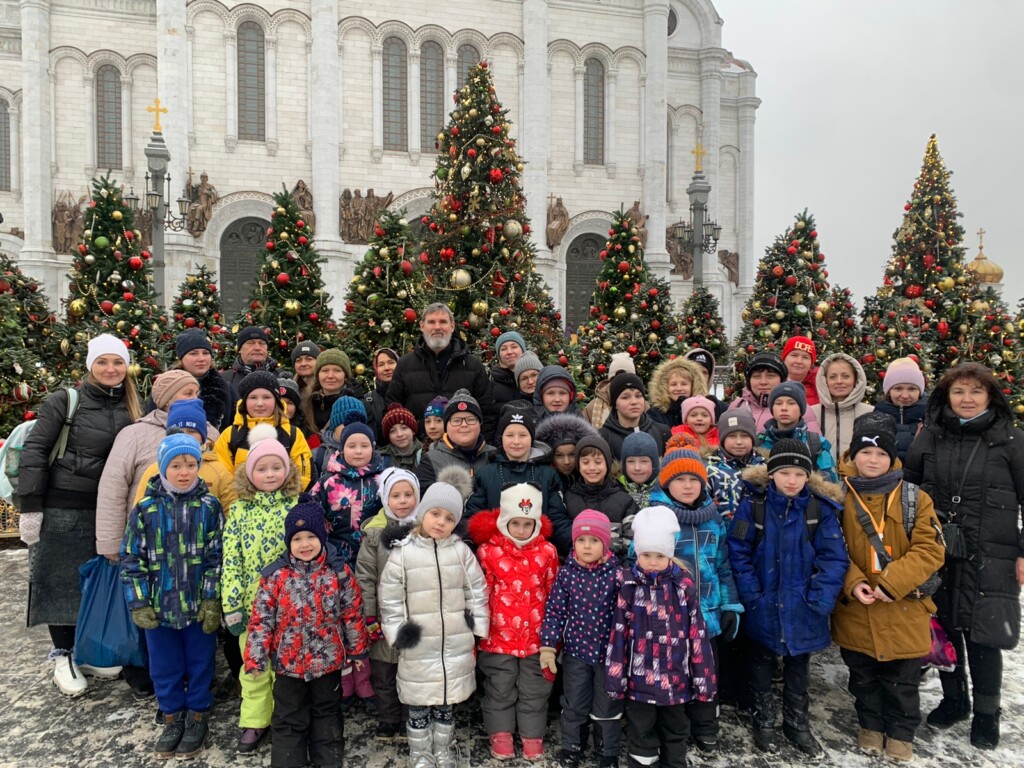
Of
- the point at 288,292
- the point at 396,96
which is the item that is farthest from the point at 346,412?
the point at 396,96

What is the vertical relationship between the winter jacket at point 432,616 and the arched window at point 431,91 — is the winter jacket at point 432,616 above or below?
below

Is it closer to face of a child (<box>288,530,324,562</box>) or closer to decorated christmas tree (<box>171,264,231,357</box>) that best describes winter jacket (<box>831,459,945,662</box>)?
face of a child (<box>288,530,324,562</box>)

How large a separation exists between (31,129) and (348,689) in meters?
23.6

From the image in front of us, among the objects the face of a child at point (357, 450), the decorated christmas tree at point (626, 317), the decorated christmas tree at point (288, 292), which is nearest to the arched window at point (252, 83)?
the decorated christmas tree at point (288, 292)

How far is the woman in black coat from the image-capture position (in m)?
3.57

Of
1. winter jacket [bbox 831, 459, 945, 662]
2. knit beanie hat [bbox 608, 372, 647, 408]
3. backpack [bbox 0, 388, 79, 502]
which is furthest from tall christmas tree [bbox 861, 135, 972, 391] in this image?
backpack [bbox 0, 388, 79, 502]

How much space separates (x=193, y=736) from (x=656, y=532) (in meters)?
2.79

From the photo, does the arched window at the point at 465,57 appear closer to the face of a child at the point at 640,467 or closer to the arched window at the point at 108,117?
the arched window at the point at 108,117

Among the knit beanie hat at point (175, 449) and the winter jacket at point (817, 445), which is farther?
the winter jacket at point (817, 445)

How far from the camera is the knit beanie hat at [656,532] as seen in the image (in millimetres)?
3256

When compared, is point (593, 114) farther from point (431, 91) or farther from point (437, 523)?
point (437, 523)

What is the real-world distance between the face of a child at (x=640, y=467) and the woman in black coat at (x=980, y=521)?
1.63 metres

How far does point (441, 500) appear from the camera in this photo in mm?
3436

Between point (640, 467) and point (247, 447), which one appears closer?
point (640, 467)
